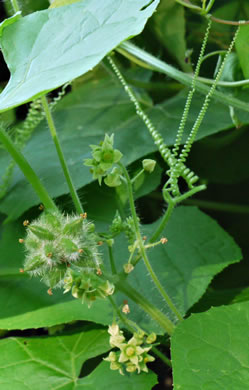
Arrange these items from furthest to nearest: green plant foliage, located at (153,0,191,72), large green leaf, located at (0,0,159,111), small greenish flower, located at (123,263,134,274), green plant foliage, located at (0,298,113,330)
→ green plant foliage, located at (153,0,191,72) → green plant foliage, located at (0,298,113,330) → small greenish flower, located at (123,263,134,274) → large green leaf, located at (0,0,159,111)

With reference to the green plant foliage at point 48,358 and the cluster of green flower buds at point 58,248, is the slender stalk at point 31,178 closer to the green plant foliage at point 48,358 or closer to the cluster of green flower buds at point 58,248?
the cluster of green flower buds at point 58,248

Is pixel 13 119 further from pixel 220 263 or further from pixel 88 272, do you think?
pixel 88 272

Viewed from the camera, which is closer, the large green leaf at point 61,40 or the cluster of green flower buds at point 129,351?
the large green leaf at point 61,40

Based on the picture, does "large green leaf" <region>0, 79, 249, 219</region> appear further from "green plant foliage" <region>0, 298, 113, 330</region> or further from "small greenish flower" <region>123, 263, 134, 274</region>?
"small greenish flower" <region>123, 263, 134, 274</region>

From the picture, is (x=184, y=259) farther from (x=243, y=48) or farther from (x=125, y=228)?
(x=243, y=48)

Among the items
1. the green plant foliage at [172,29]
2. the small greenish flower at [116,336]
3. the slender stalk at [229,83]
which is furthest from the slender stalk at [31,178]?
the green plant foliage at [172,29]

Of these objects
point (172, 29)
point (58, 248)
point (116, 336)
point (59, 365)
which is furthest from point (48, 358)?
point (172, 29)

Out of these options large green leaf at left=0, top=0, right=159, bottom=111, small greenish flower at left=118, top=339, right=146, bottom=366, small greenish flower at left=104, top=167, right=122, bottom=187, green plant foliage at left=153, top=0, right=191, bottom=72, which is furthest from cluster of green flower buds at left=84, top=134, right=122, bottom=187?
green plant foliage at left=153, top=0, right=191, bottom=72
